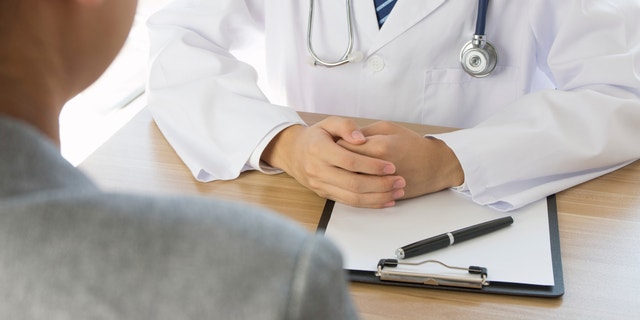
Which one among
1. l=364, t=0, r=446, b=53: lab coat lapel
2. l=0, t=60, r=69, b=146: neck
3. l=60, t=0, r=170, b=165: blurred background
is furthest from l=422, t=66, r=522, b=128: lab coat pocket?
l=0, t=60, r=69, b=146: neck

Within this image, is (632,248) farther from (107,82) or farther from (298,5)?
(107,82)

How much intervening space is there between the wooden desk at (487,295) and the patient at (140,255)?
0.49m

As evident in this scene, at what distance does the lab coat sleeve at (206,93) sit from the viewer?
124 centimetres

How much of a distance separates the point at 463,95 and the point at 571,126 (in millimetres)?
306

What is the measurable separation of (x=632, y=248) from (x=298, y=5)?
2.72 feet

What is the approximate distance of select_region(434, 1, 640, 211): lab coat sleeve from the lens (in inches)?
45.9

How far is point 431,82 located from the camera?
4.85 ft

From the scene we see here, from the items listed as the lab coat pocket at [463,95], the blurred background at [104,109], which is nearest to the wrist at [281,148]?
the lab coat pocket at [463,95]

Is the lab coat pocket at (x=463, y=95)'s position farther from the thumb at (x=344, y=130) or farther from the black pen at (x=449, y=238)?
the black pen at (x=449, y=238)

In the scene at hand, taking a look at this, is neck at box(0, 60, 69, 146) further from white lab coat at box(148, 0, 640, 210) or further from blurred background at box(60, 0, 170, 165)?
blurred background at box(60, 0, 170, 165)

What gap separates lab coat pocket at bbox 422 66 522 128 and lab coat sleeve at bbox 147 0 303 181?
337 mm

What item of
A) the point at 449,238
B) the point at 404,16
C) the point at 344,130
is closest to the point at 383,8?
the point at 404,16

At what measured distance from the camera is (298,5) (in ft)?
5.04

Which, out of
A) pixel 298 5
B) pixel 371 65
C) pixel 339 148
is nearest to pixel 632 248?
pixel 339 148
